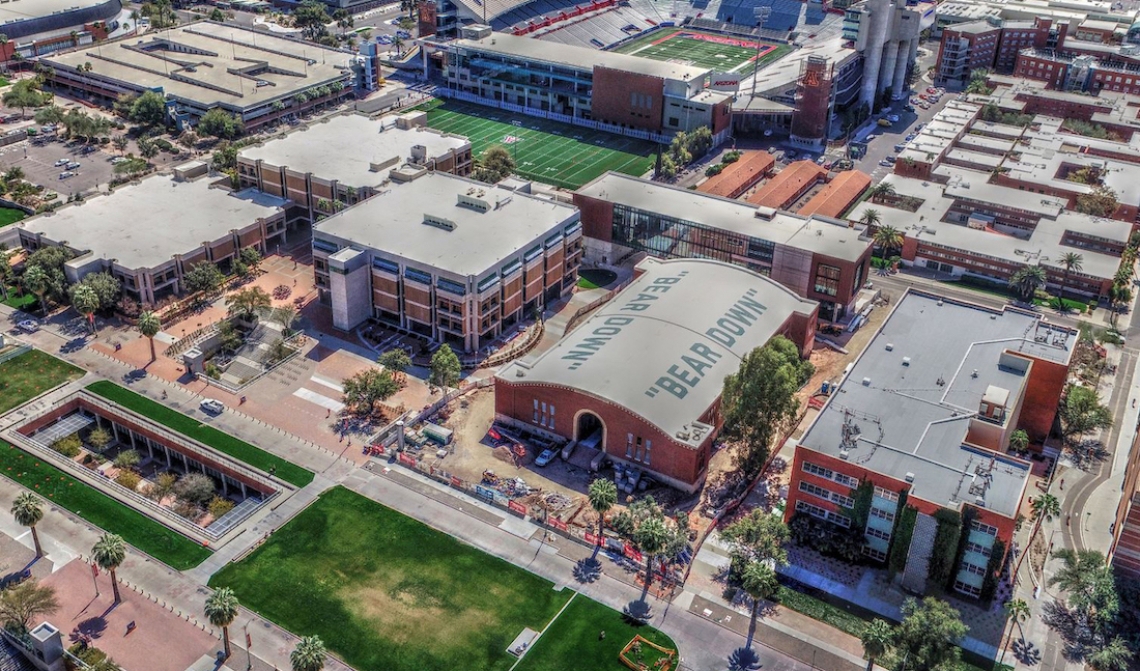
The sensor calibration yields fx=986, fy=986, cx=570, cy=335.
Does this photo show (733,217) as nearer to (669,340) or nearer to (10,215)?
(669,340)

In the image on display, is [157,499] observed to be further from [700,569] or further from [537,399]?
[700,569]

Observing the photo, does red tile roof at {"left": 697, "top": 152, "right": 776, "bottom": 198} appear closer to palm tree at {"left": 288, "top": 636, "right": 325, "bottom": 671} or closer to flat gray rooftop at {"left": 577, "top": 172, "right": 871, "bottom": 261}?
flat gray rooftop at {"left": 577, "top": 172, "right": 871, "bottom": 261}

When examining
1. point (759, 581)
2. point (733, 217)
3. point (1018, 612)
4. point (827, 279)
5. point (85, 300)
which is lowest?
point (1018, 612)

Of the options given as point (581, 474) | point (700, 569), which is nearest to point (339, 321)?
point (581, 474)

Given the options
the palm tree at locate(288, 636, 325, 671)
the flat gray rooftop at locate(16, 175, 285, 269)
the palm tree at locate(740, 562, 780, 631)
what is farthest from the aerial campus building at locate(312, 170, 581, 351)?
the palm tree at locate(288, 636, 325, 671)

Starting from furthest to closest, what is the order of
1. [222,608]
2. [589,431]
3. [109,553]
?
[589,431], [109,553], [222,608]

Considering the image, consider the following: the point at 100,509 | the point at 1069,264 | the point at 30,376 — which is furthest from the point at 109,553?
the point at 1069,264

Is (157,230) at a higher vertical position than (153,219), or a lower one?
lower

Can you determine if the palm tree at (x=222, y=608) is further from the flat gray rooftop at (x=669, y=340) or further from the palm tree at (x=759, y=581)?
the palm tree at (x=759, y=581)

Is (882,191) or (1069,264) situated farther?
(882,191)
